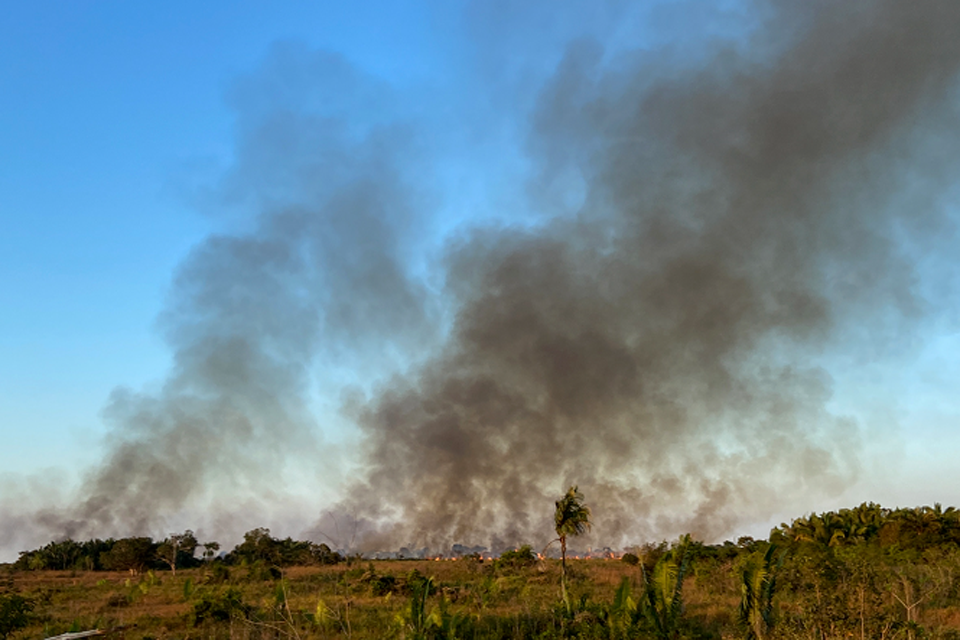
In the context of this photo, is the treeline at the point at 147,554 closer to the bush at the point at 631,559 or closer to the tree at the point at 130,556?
the tree at the point at 130,556

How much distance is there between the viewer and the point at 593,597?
31406 mm

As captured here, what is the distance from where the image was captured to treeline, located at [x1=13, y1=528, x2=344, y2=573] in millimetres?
66625

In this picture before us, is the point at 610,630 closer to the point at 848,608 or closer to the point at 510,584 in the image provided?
the point at 848,608

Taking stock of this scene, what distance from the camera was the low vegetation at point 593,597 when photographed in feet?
61.9

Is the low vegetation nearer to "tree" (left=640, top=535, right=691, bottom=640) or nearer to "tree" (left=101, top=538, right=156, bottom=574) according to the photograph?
"tree" (left=640, top=535, right=691, bottom=640)

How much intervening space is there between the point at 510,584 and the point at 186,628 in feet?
63.6

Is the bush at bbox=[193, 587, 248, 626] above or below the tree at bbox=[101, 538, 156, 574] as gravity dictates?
above

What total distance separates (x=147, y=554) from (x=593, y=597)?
56.6 meters

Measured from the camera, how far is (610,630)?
1948 cm

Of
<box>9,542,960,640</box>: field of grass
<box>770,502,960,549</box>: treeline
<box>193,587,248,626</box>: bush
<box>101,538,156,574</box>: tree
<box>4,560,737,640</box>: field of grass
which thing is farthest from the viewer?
<box>101,538,156,574</box>: tree

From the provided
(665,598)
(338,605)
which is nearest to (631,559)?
(665,598)

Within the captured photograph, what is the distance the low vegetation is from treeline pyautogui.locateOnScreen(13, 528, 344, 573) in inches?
353

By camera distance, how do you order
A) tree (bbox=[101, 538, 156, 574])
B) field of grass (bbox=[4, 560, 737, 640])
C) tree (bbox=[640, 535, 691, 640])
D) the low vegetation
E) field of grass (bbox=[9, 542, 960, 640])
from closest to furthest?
field of grass (bbox=[9, 542, 960, 640])
the low vegetation
tree (bbox=[640, 535, 691, 640])
field of grass (bbox=[4, 560, 737, 640])
tree (bbox=[101, 538, 156, 574])

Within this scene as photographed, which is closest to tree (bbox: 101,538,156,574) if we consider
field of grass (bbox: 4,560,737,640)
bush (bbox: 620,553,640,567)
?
field of grass (bbox: 4,560,737,640)
